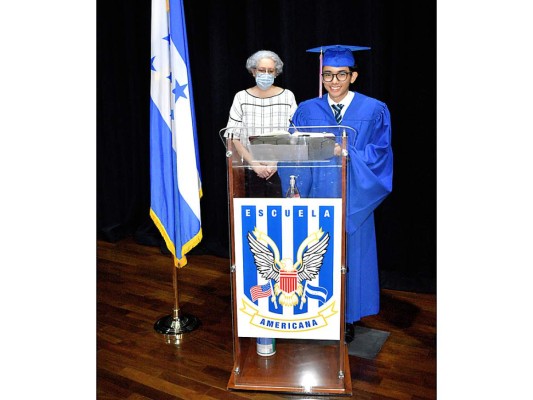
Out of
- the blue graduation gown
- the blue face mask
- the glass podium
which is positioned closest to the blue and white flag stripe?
the glass podium

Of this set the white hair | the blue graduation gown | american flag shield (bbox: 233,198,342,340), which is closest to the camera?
american flag shield (bbox: 233,198,342,340)

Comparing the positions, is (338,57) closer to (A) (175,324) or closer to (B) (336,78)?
(B) (336,78)

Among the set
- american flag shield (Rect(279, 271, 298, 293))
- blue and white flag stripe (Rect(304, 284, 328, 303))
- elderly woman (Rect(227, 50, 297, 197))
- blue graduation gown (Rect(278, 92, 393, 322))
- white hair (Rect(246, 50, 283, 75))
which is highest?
white hair (Rect(246, 50, 283, 75))

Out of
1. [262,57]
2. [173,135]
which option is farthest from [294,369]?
[262,57]

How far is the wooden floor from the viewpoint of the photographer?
90.5 inches

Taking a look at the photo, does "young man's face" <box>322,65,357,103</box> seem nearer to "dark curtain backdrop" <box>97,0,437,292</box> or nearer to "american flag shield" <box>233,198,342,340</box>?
"american flag shield" <box>233,198,342,340</box>

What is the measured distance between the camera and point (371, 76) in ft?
10.9

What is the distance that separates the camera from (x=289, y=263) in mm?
2113

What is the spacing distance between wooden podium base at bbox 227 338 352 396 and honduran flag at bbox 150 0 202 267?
0.68m

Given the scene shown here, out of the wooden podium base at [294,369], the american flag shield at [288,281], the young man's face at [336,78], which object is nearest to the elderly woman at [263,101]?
the young man's face at [336,78]

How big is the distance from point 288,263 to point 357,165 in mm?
562

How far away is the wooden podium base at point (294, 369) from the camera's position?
7.34ft

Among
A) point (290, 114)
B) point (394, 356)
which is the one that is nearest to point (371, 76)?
point (290, 114)

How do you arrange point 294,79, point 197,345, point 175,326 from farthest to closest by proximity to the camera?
point 294,79, point 175,326, point 197,345
